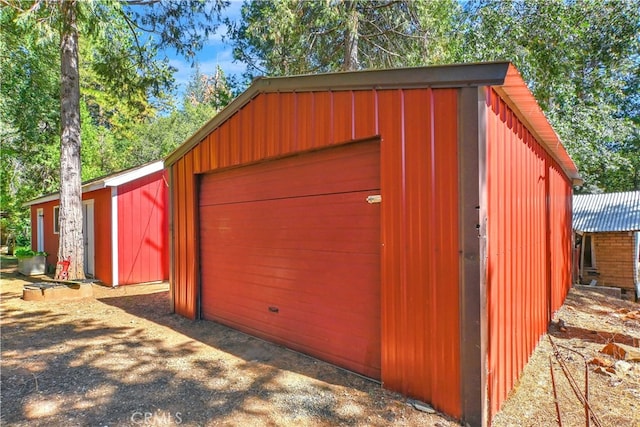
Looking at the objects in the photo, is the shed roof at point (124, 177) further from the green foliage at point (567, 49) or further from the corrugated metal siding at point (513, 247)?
the green foliage at point (567, 49)

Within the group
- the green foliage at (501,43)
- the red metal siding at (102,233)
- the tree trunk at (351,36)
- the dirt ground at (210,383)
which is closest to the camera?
the dirt ground at (210,383)

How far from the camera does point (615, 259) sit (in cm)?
1133

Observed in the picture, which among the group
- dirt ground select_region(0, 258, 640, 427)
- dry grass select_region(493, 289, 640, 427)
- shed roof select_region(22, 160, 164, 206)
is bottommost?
dry grass select_region(493, 289, 640, 427)

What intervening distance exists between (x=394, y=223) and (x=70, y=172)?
26.4 ft

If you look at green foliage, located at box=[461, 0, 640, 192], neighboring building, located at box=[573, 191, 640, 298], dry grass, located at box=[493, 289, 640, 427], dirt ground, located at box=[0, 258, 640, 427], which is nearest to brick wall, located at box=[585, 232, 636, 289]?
neighboring building, located at box=[573, 191, 640, 298]

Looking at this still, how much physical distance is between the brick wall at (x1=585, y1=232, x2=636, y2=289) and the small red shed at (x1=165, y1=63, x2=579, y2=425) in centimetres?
813

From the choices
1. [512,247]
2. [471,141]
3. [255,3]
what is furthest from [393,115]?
[255,3]

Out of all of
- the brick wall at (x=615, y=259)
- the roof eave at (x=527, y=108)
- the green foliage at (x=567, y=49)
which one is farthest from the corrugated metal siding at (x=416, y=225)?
the brick wall at (x=615, y=259)

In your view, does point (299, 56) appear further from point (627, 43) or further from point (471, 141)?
point (627, 43)

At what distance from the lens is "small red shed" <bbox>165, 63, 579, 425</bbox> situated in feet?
8.81

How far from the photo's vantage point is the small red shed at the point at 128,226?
8375 millimetres

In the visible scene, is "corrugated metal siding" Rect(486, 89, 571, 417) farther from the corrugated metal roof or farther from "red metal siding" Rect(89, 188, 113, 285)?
"red metal siding" Rect(89, 188, 113, 285)

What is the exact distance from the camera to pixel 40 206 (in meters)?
13.1

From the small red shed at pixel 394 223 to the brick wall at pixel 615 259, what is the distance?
26.7ft
